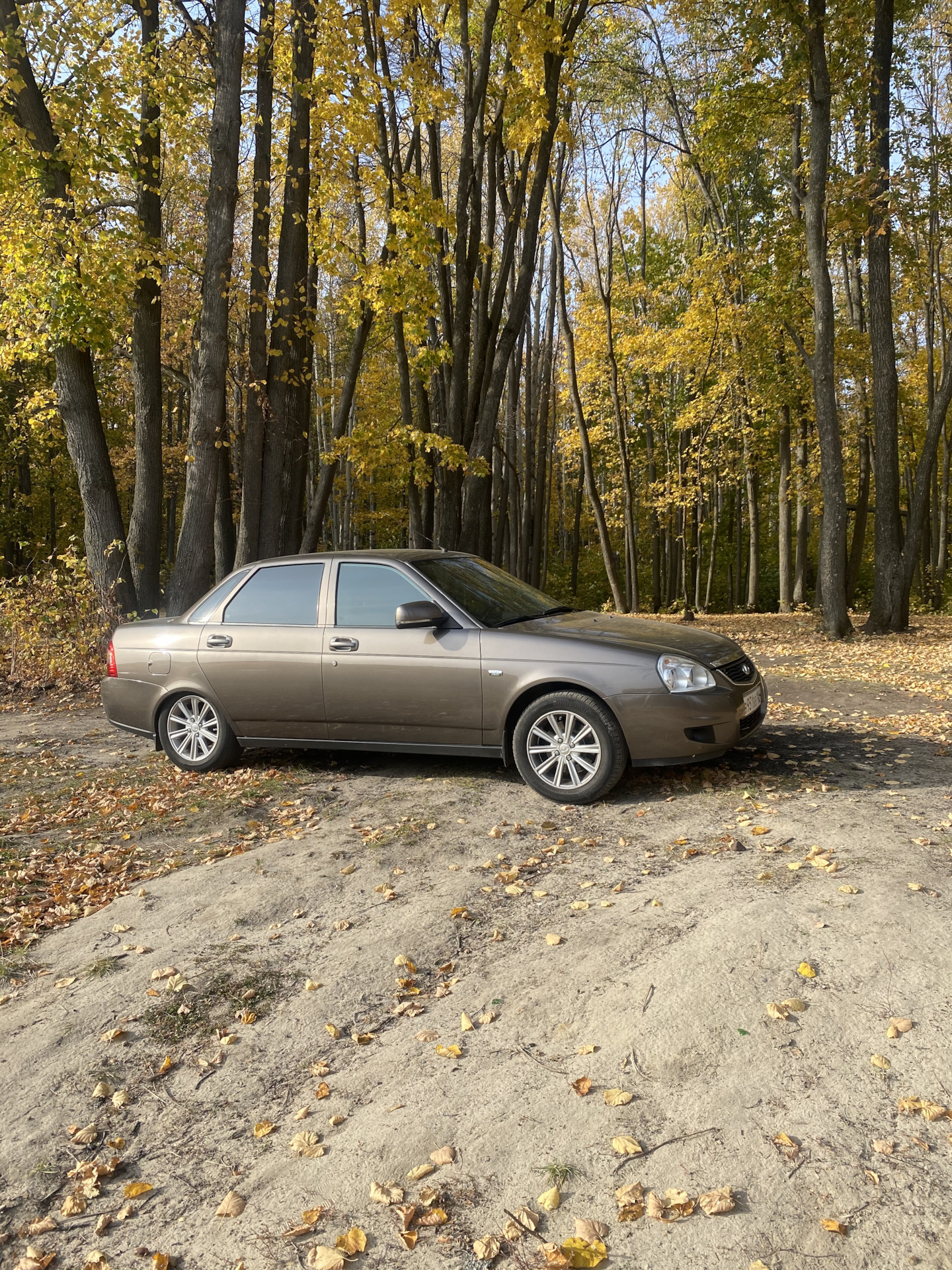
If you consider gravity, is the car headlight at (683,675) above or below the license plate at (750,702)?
above

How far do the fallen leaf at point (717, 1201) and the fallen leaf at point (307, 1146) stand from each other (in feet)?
3.78

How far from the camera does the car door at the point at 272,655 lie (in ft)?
21.6

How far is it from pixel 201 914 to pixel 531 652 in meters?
2.54

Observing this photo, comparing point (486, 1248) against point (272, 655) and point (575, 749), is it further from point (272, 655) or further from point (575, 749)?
point (272, 655)

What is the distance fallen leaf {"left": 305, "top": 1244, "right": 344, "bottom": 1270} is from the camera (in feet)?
7.63

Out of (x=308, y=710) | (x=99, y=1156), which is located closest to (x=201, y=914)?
(x=99, y=1156)

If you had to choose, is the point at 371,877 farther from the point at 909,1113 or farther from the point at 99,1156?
the point at 909,1113

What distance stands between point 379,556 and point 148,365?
8615 millimetres

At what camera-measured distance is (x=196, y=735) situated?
23.2 feet

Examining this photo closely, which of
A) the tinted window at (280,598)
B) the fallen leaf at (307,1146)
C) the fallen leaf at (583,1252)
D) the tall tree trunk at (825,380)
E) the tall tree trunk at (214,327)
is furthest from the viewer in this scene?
the tall tree trunk at (825,380)

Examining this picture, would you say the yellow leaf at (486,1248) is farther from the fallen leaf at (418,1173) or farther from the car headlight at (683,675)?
the car headlight at (683,675)

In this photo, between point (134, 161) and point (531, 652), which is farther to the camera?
point (134, 161)

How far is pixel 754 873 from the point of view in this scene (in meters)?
4.50

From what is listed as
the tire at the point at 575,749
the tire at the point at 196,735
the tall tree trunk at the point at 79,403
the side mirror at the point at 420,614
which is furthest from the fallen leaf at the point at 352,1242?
the tall tree trunk at the point at 79,403
